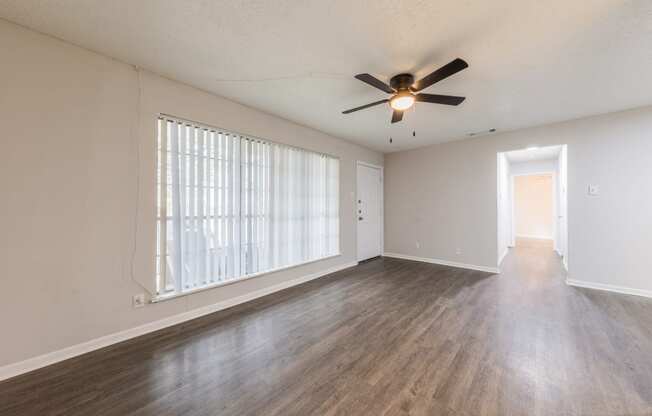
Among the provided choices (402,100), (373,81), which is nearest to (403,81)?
(402,100)

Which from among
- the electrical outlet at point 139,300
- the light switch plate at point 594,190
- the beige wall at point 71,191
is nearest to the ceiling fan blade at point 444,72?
the beige wall at point 71,191

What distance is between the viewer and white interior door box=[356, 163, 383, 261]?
5.36 metres

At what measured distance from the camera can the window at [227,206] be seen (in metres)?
2.55

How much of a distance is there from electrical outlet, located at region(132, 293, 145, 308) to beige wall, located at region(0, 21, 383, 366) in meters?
0.05

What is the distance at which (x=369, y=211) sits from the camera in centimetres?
562

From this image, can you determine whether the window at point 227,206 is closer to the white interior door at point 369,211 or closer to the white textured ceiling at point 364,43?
the white textured ceiling at point 364,43

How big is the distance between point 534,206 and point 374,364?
10005 millimetres

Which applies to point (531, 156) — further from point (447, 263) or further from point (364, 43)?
point (364, 43)

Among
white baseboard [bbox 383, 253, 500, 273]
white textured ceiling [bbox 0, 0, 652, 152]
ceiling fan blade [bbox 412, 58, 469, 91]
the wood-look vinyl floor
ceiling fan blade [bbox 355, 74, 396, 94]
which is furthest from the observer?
white baseboard [bbox 383, 253, 500, 273]

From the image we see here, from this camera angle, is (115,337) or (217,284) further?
(217,284)

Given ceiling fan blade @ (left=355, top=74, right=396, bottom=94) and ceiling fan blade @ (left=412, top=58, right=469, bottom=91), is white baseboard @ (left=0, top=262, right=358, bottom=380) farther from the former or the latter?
ceiling fan blade @ (left=412, top=58, right=469, bottom=91)

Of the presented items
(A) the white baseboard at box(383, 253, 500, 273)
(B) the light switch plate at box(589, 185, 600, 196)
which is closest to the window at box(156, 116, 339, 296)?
(A) the white baseboard at box(383, 253, 500, 273)

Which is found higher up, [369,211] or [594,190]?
[594,190]

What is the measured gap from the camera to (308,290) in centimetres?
359
